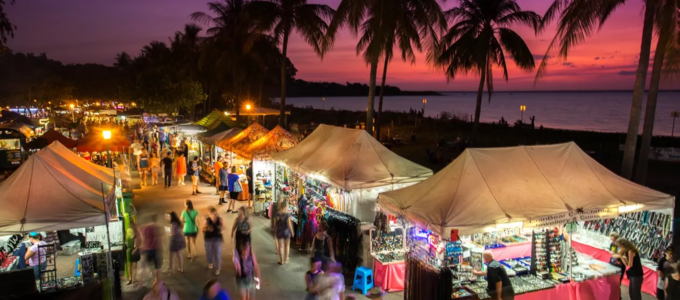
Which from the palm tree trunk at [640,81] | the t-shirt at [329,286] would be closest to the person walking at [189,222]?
the t-shirt at [329,286]

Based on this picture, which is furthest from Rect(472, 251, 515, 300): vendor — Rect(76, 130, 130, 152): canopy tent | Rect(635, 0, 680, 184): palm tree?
Rect(76, 130, 130, 152): canopy tent

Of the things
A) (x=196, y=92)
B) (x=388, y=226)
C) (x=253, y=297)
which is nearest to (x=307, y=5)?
(x=388, y=226)

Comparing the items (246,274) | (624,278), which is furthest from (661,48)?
(246,274)

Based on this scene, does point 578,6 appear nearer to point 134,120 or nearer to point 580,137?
point 580,137

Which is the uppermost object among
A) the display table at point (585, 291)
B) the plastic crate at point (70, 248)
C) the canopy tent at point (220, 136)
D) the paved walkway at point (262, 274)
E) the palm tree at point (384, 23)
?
the palm tree at point (384, 23)

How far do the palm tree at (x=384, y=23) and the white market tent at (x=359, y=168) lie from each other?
3.90 metres

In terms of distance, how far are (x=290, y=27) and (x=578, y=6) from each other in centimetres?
1311

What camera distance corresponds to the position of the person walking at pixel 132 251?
7.81 m

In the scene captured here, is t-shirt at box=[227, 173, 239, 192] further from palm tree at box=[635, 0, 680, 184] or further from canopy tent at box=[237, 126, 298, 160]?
palm tree at box=[635, 0, 680, 184]

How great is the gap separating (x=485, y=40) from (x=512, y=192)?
565 inches

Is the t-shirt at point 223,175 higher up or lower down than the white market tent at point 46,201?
lower down

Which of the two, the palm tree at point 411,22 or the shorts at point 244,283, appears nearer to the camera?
the shorts at point 244,283

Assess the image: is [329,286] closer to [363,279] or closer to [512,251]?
[363,279]

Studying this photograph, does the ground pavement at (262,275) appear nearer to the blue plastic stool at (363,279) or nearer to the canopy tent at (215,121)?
the blue plastic stool at (363,279)
